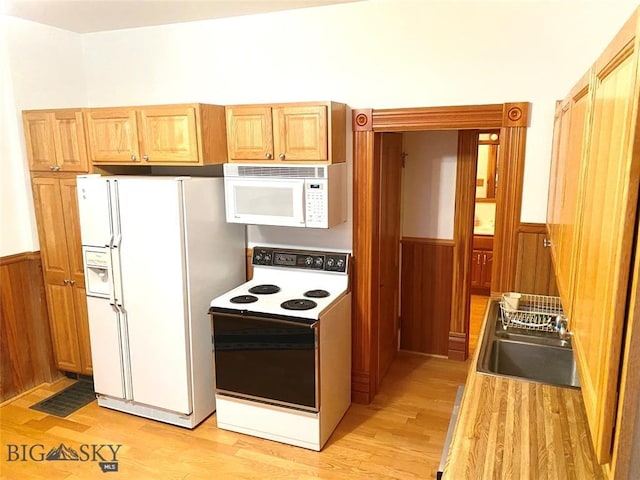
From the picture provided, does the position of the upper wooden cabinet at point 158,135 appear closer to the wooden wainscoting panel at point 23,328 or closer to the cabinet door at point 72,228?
the cabinet door at point 72,228

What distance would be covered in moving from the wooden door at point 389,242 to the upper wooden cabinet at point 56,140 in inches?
84.2

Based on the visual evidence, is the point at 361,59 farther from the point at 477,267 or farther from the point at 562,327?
the point at 477,267

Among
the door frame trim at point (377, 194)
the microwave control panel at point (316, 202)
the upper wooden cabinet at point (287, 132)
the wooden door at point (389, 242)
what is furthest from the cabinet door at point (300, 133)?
the wooden door at point (389, 242)

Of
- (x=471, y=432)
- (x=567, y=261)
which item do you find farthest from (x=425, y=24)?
(x=471, y=432)

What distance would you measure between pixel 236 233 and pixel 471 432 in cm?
237

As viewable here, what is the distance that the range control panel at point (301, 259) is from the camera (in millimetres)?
3400

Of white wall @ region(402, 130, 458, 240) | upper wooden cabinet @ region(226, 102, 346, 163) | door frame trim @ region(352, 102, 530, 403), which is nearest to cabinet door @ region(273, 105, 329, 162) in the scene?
upper wooden cabinet @ region(226, 102, 346, 163)

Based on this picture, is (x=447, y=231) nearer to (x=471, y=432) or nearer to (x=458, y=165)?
(x=458, y=165)

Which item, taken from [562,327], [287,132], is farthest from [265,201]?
Result: [562,327]

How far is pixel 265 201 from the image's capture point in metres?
3.21

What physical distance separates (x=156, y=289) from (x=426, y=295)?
2.37 m

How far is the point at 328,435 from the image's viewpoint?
10.3 feet

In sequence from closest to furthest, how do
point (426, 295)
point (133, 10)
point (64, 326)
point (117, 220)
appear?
point (117, 220) → point (133, 10) → point (64, 326) → point (426, 295)

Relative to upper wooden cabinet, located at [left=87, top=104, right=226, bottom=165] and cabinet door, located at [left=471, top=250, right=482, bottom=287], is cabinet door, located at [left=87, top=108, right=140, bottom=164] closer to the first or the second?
upper wooden cabinet, located at [left=87, top=104, right=226, bottom=165]
